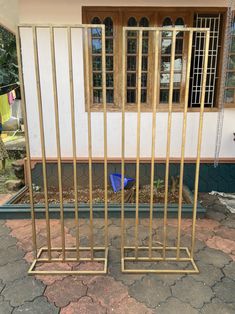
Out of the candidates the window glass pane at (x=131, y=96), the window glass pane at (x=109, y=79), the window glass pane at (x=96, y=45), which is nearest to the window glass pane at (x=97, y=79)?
Result: the window glass pane at (x=109, y=79)

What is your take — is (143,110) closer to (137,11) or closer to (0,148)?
(137,11)

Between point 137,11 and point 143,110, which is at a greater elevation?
point 137,11

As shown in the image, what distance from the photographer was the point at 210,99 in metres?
3.80

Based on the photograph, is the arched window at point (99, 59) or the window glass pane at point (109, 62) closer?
the arched window at point (99, 59)

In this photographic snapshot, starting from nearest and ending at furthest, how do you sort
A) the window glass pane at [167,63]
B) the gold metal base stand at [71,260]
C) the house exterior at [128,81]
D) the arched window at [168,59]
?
the gold metal base stand at [71,260], the house exterior at [128,81], the arched window at [168,59], the window glass pane at [167,63]

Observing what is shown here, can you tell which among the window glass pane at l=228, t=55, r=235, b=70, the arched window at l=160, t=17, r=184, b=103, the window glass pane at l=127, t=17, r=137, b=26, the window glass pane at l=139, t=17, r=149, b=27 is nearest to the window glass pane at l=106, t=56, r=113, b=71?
the window glass pane at l=127, t=17, r=137, b=26

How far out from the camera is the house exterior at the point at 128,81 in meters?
3.44

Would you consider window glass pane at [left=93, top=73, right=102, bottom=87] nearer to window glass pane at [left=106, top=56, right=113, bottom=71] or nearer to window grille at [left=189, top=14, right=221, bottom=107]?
window glass pane at [left=106, top=56, right=113, bottom=71]

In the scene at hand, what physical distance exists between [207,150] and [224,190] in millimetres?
706

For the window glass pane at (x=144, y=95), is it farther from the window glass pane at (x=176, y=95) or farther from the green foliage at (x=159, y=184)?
the green foliage at (x=159, y=184)

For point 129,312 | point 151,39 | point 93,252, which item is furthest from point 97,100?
point 129,312

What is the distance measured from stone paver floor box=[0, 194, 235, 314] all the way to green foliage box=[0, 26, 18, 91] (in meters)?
7.75

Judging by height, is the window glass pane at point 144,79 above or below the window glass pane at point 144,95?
above

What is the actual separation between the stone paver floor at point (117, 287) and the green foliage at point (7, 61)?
7753 millimetres
